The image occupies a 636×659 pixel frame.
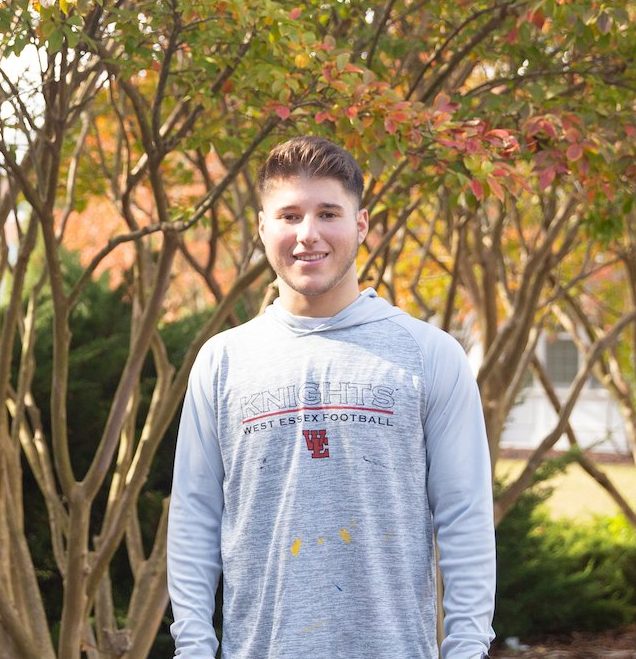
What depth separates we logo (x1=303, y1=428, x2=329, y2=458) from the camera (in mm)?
2227

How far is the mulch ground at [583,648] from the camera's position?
6.71 metres

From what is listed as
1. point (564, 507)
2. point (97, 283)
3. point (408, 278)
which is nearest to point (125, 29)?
point (97, 283)

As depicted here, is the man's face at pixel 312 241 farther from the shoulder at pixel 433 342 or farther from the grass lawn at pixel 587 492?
the grass lawn at pixel 587 492

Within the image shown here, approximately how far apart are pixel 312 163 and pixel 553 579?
561 centimetres

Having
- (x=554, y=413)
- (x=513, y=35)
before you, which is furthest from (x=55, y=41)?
(x=554, y=413)

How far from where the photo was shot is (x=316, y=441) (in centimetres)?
223

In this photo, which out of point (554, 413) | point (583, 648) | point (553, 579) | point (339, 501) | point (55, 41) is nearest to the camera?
point (339, 501)

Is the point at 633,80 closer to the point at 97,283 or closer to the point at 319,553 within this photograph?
the point at 319,553

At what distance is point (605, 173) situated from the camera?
4.21 m

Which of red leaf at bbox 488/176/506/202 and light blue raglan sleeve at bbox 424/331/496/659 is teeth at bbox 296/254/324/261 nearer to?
light blue raglan sleeve at bbox 424/331/496/659

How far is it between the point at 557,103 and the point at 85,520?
2.30 m

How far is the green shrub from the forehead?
5106 millimetres

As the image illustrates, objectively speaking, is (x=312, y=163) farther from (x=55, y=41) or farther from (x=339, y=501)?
(x=55, y=41)

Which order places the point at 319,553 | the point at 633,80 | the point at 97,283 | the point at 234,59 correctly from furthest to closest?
the point at 97,283
the point at 633,80
the point at 234,59
the point at 319,553
